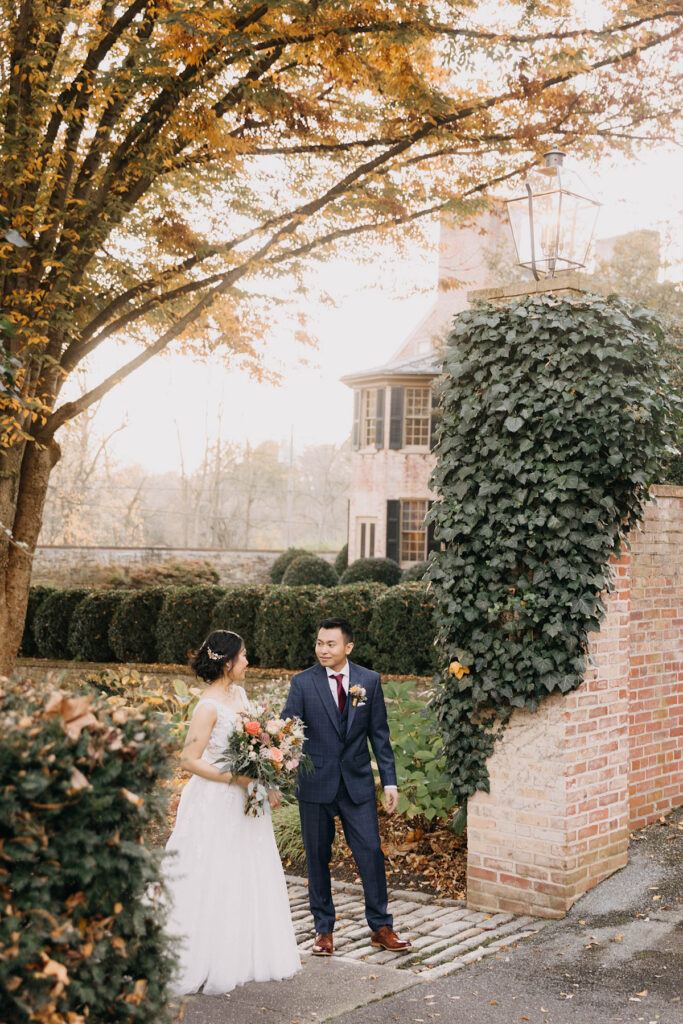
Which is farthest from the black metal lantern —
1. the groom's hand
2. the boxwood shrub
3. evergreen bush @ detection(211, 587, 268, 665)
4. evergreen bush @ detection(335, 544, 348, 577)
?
evergreen bush @ detection(335, 544, 348, 577)

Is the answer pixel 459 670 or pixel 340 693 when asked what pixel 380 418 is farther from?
pixel 340 693

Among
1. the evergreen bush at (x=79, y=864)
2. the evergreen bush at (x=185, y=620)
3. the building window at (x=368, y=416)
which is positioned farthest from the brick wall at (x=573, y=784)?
the building window at (x=368, y=416)

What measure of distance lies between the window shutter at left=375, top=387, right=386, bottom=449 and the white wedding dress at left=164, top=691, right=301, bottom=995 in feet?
75.9

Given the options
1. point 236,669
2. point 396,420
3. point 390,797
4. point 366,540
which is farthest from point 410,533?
point 236,669

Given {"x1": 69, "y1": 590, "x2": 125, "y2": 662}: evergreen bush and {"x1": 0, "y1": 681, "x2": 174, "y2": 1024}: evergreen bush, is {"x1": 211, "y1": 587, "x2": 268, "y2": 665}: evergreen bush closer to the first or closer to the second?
{"x1": 69, "y1": 590, "x2": 125, "y2": 662}: evergreen bush

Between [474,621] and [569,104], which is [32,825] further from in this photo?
[569,104]

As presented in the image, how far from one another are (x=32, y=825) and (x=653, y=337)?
15.0 ft

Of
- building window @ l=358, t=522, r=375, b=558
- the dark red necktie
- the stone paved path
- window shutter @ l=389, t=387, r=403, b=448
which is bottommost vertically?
the stone paved path

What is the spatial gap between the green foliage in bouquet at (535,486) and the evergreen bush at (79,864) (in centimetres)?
322

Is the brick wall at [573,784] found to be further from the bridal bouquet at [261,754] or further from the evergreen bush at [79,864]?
the evergreen bush at [79,864]

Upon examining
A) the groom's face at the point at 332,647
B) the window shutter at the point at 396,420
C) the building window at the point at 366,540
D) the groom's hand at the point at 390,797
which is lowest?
the groom's hand at the point at 390,797

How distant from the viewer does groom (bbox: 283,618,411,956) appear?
4.99m

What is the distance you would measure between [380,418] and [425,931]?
23047mm

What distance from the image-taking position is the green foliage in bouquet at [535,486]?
536 centimetres
